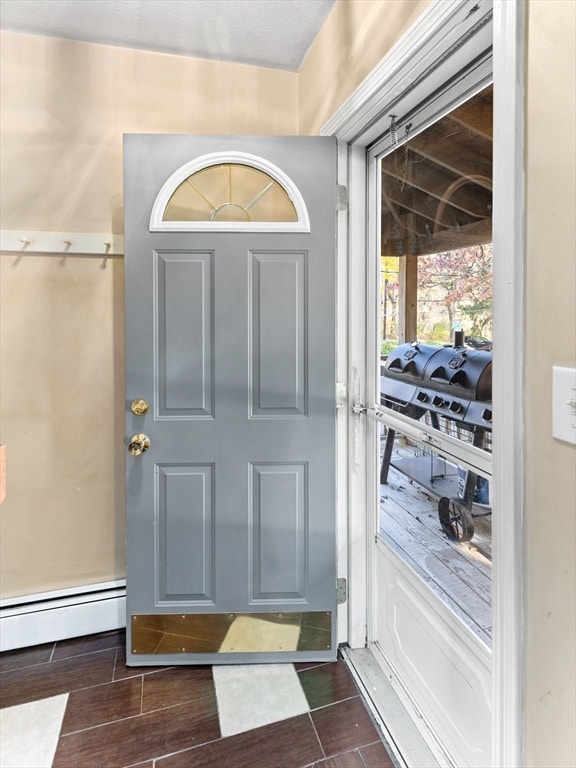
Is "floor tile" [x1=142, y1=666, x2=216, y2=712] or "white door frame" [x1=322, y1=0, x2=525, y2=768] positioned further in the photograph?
"floor tile" [x1=142, y1=666, x2=216, y2=712]

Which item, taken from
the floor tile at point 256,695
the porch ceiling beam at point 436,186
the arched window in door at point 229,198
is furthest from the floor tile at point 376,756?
the arched window in door at point 229,198

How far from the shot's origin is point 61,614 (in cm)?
203

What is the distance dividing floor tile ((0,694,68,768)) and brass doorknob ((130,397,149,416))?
1032mm

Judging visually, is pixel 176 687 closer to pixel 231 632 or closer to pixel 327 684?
pixel 231 632

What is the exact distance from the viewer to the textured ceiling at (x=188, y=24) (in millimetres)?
1737

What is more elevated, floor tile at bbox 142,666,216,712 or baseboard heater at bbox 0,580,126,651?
baseboard heater at bbox 0,580,126,651

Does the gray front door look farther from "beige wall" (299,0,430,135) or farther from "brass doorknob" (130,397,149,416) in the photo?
"beige wall" (299,0,430,135)

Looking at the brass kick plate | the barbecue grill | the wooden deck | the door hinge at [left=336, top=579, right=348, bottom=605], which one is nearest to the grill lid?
the barbecue grill

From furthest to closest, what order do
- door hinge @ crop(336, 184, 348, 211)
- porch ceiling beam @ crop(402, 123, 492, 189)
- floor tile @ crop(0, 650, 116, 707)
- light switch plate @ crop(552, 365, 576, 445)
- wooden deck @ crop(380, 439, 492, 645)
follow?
door hinge @ crop(336, 184, 348, 211)
floor tile @ crop(0, 650, 116, 707)
wooden deck @ crop(380, 439, 492, 645)
porch ceiling beam @ crop(402, 123, 492, 189)
light switch plate @ crop(552, 365, 576, 445)

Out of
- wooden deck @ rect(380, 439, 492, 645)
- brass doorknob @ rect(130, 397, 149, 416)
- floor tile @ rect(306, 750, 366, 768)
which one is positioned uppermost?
brass doorknob @ rect(130, 397, 149, 416)

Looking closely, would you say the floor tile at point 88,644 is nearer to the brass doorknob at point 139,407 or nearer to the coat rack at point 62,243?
the brass doorknob at point 139,407

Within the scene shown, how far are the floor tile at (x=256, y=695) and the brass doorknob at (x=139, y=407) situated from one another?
102cm

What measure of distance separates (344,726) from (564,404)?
1.37 m

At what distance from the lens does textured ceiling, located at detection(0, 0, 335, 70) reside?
1.74m
